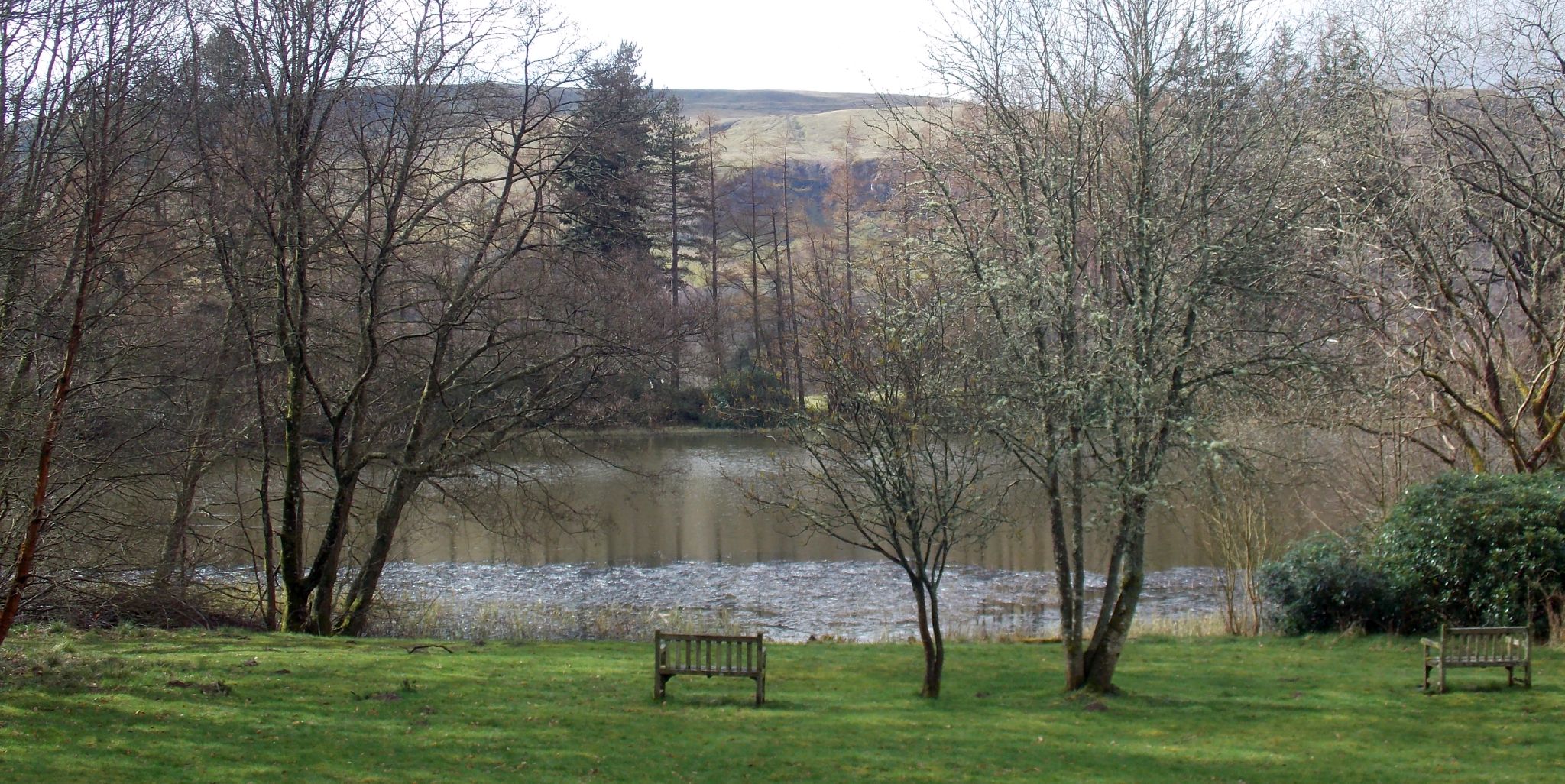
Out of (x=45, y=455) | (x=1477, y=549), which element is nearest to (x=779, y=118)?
(x=1477, y=549)

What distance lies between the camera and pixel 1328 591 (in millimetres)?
15086

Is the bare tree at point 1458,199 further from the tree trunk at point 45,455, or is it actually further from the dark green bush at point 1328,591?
the tree trunk at point 45,455

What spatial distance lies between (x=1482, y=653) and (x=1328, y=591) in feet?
13.5

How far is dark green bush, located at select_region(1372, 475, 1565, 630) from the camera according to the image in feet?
44.2

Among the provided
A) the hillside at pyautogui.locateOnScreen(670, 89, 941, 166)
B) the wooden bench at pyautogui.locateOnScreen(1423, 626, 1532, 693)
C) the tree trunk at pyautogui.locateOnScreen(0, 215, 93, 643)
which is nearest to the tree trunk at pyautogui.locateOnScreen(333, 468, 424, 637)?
the tree trunk at pyautogui.locateOnScreen(0, 215, 93, 643)

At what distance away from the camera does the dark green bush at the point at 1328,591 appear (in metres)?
14.8

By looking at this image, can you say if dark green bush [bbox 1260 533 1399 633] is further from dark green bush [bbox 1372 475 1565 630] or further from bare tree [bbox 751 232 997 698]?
bare tree [bbox 751 232 997 698]

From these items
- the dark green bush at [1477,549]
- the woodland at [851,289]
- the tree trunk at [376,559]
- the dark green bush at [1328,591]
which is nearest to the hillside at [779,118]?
the woodland at [851,289]

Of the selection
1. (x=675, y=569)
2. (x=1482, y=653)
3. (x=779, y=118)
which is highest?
(x=779, y=118)

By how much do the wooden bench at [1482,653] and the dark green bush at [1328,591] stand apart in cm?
336

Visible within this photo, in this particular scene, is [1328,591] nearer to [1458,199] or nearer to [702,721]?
[1458,199]

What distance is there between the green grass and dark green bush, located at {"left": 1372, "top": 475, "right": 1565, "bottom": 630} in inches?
66.0

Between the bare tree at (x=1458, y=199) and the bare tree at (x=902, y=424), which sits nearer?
the bare tree at (x=902, y=424)

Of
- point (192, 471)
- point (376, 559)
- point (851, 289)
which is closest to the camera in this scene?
point (851, 289)
